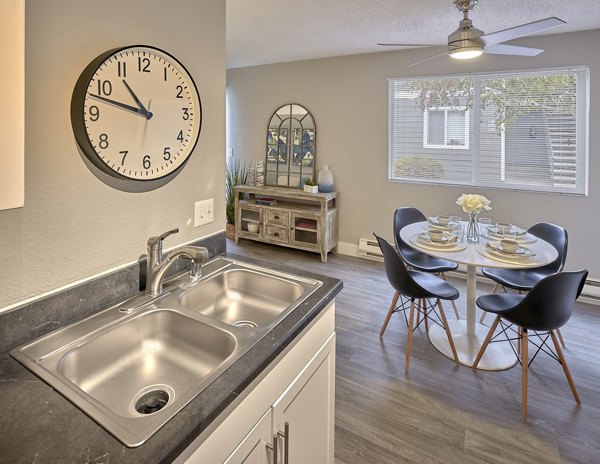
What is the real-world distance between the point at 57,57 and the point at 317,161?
401 centimetres

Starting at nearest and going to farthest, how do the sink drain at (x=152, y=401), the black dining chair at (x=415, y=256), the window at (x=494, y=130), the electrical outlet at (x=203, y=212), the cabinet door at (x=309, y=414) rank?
the sink drain at (x=152, y=401), the cabinet door at (x=309, y=414), the electrical outlet at (x=203, y=212), the black dining chair at (x=415, y=256), the window at (x=494, y=130)

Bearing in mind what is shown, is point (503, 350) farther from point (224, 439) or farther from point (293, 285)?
point (224, 439)

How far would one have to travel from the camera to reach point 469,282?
272cm

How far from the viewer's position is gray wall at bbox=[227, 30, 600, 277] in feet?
11.4

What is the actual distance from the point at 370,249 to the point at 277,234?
1.23 metres

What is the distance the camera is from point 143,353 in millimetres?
1188

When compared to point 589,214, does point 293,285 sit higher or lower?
lower

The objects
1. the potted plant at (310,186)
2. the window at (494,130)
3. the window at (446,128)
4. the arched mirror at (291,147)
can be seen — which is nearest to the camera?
the window at (494,130)

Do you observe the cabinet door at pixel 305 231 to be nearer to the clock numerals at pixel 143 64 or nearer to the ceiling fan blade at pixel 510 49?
the ceiling fan blade at pixel 510 49

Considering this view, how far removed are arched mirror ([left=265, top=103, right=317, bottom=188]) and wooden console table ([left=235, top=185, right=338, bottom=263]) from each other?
23 cm

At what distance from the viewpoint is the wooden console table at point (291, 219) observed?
4605 millimetres

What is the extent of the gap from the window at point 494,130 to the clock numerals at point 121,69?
3.65 metres

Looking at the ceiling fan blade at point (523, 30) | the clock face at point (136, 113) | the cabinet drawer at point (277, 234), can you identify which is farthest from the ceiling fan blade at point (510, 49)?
the cabinet drawer at point (277, 234)

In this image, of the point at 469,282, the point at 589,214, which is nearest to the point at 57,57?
the point at 469,282
